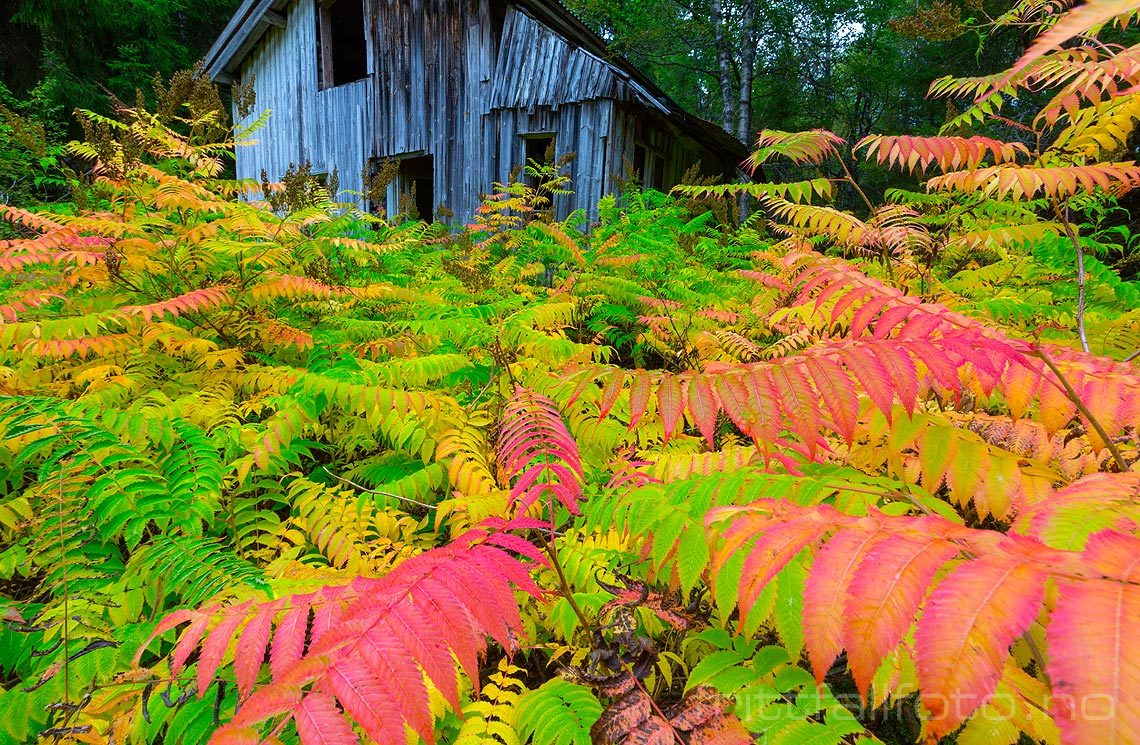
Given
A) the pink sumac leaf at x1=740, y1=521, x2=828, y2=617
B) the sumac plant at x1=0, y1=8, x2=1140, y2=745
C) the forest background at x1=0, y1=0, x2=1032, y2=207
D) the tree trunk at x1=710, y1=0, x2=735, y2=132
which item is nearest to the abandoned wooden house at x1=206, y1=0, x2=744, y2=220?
the tree trunk at x1=710, y1=0, x2=735, y2=132

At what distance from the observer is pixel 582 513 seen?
161 cm

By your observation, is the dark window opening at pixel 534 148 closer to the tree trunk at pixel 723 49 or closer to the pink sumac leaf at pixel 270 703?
the tree trunk at pixel 723 49

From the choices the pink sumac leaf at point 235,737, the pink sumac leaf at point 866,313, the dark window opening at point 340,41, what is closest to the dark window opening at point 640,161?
the dark window opening at point 340,41

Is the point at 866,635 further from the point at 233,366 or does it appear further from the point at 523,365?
the point at 233,366

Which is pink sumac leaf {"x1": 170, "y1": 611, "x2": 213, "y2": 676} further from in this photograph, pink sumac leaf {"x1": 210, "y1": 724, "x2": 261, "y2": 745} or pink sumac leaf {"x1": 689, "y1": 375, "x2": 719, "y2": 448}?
pink sumac leaf {"x1": 689, "y1": 375, "x2": 719, "y2": 448}

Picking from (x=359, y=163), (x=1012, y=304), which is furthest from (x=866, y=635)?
(x=359, y=163)

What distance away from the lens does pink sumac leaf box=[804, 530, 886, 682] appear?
651mm

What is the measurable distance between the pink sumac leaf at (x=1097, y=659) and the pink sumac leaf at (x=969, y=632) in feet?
0.09

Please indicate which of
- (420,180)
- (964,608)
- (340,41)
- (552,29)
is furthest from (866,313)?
(340,41)

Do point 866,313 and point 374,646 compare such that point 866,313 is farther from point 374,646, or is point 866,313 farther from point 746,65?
point 746,65

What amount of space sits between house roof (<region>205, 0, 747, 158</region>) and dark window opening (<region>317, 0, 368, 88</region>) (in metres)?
1.06

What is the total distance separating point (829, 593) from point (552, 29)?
32.7ft

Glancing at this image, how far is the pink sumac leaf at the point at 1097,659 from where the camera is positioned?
0.46 meters

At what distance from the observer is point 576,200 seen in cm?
852
